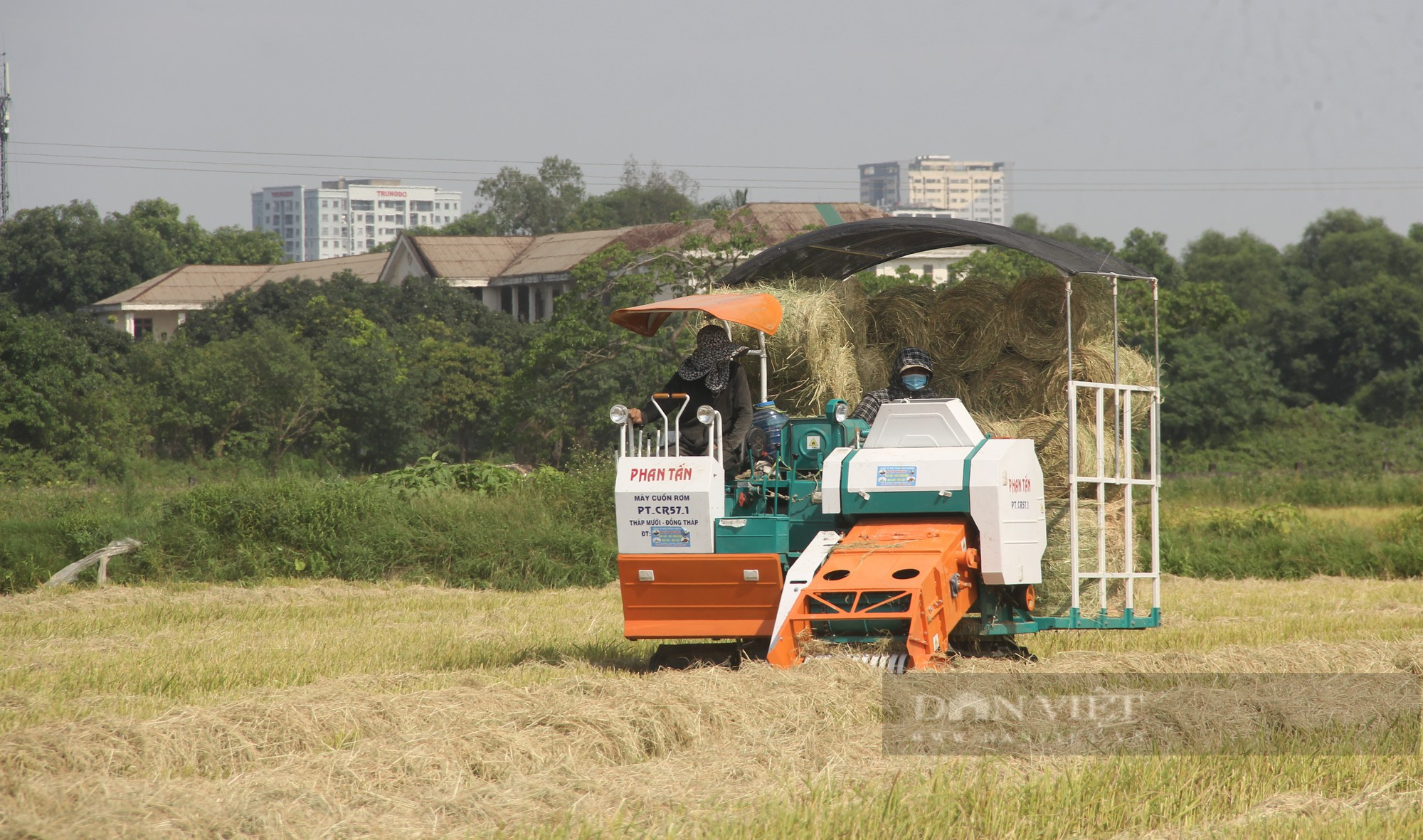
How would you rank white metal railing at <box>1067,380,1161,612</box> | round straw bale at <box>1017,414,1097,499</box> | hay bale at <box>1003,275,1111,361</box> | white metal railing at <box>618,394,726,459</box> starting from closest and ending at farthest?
1. white metal railing at <box>618,394,726,459</box>
2. white metal railing at <box>1067,380,1161,612</box>
3. round straw bale at <box>1017,414,1097,499</box>
4. hay bale at <box>1003,275,1111,361</box>

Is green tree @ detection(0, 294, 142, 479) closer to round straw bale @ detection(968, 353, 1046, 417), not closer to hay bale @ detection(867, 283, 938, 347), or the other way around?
hay bale @ detection(867, 283, 938, 347)

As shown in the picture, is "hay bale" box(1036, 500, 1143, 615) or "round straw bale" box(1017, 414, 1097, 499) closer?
"hay bale" box(1036, 500, 1143, 615)

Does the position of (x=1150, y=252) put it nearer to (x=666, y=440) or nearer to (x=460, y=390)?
(x=460, y=390)

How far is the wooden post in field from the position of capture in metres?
16.5

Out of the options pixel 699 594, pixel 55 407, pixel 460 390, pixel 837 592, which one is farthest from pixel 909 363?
pixel 460 390

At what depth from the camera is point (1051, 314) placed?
11852 mm

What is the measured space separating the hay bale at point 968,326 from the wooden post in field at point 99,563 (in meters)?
9.85

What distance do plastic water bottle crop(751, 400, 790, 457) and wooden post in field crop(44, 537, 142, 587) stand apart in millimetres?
9252

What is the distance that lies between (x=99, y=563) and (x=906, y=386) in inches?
416

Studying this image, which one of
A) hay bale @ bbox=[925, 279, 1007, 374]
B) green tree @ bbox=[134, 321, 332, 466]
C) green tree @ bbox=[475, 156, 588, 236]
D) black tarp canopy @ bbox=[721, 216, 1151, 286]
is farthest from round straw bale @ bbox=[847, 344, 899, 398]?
green tree @ bbox=[475, 156, 588, 236]

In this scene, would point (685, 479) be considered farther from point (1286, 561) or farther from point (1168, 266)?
point (1168, 266)

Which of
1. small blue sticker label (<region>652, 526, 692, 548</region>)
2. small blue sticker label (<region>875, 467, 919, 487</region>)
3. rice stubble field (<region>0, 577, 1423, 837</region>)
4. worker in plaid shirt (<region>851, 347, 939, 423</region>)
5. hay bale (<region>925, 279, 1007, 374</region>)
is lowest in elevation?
rice stubble field (<region>0, 577, 1423, 837</region>)

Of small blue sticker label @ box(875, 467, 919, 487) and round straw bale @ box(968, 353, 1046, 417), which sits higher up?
round straw bale @ box(968, 353, 1046, 417)

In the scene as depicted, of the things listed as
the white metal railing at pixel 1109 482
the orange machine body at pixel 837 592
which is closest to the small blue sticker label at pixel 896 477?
the orange machine body at pixel 837 592
